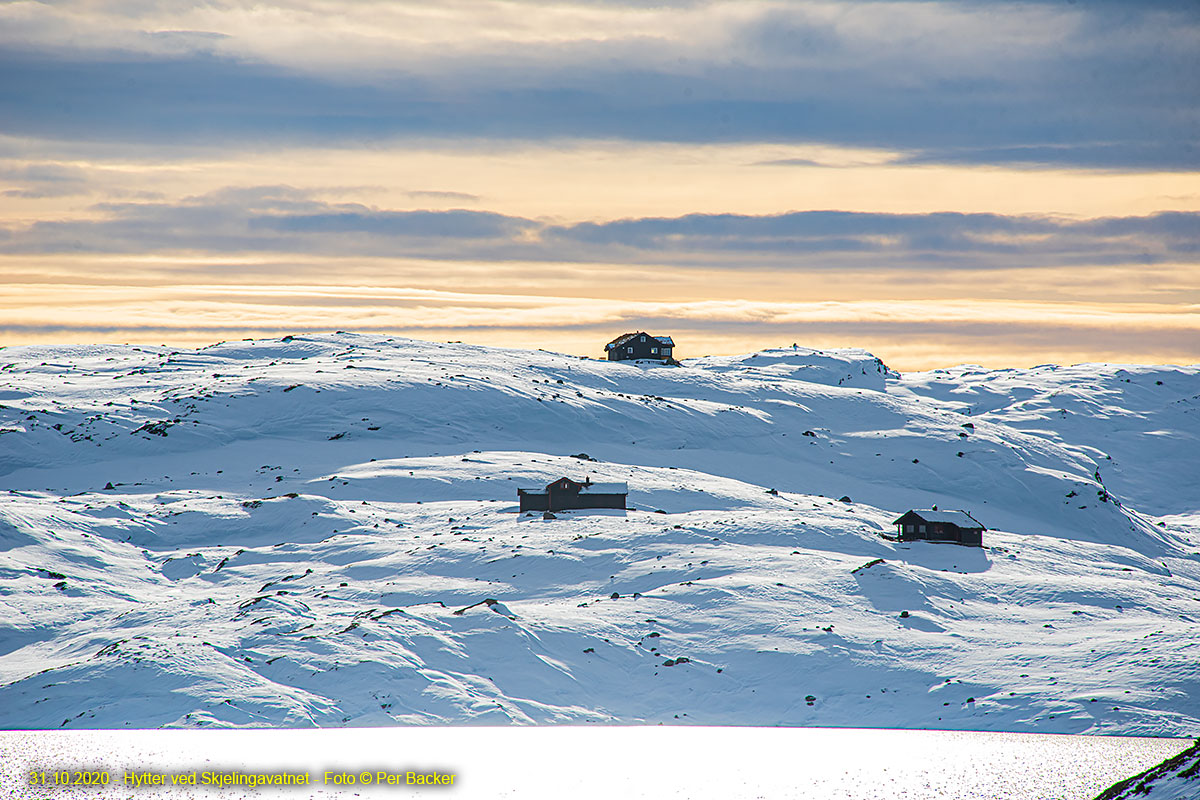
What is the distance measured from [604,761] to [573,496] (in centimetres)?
3492

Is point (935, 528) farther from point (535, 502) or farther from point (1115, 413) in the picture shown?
point (1115, 413)

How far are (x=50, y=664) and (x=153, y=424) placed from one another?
5032 centimetres

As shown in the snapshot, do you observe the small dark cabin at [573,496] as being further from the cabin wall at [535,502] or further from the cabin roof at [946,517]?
the cabin roof at [946,517]

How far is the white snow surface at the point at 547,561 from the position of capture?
42.1 meters

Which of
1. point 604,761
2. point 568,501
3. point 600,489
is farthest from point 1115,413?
point 604,761

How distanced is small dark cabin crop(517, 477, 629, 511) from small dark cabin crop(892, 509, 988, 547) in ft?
58.1

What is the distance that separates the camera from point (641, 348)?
13962 cm

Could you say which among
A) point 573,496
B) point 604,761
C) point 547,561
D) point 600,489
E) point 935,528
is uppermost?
point 600,489

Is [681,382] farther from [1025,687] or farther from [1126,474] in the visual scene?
[1025,687]

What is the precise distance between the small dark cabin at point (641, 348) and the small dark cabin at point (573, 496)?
68201 mm

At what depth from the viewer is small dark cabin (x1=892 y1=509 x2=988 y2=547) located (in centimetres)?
6850

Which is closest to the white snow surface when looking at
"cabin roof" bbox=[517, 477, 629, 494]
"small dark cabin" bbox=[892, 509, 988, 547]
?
"cabin roof" bbox=[517, 477, 629, 494]

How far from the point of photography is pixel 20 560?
5675cm

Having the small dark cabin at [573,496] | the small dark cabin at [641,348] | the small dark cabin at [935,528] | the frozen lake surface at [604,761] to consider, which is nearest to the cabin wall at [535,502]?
the small dark cabin at [573,496]
